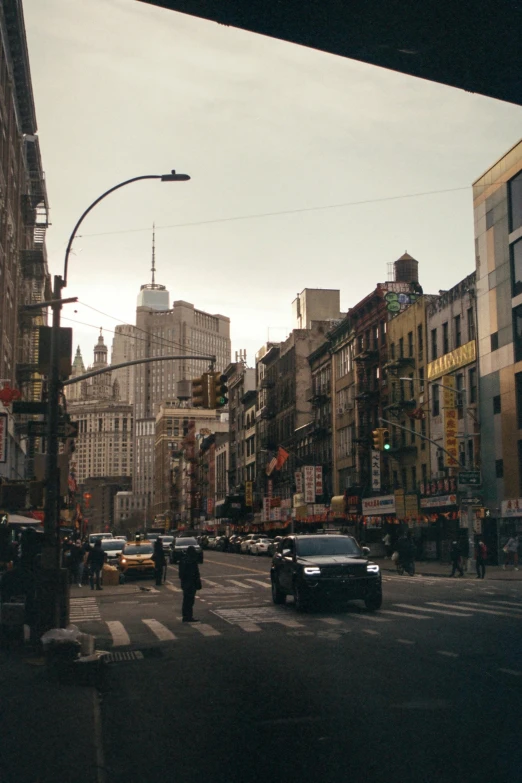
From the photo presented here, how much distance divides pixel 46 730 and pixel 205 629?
37.4 ft

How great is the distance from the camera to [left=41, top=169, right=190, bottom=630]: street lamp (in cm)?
1584

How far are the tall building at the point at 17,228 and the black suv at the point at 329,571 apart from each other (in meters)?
23.2

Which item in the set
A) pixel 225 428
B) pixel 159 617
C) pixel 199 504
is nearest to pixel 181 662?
pixel 159 617

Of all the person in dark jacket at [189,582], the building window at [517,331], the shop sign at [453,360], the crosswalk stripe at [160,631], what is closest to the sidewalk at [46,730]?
the crosswalk stripe at [160,631]

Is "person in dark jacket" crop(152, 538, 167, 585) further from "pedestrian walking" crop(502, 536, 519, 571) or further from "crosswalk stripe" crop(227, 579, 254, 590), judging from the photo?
"pedestrian walking" crop(502, 536, 519, 571)

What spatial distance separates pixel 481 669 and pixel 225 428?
18310cm

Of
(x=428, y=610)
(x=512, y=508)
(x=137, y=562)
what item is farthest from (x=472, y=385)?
(x=428, y=610)

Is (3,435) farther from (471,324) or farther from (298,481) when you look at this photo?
(298,481)

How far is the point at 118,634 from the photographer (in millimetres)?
19812

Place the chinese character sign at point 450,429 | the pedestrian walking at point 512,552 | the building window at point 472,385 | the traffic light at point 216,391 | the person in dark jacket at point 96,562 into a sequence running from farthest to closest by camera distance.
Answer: the building window at point 472,385, the chinese character sign at point 450,429, the pedestrian walking at point 512,552, the person in dark jacket at point 96,562, the traffic light at point 216,391

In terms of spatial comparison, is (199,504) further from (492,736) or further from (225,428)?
(492,736)

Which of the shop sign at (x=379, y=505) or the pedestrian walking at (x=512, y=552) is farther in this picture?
the shop sign at (x=379, y=505)

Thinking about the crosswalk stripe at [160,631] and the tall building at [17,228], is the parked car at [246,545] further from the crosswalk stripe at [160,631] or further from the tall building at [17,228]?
the crosswalk stripe at [160,631]

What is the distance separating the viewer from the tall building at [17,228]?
4816cm
